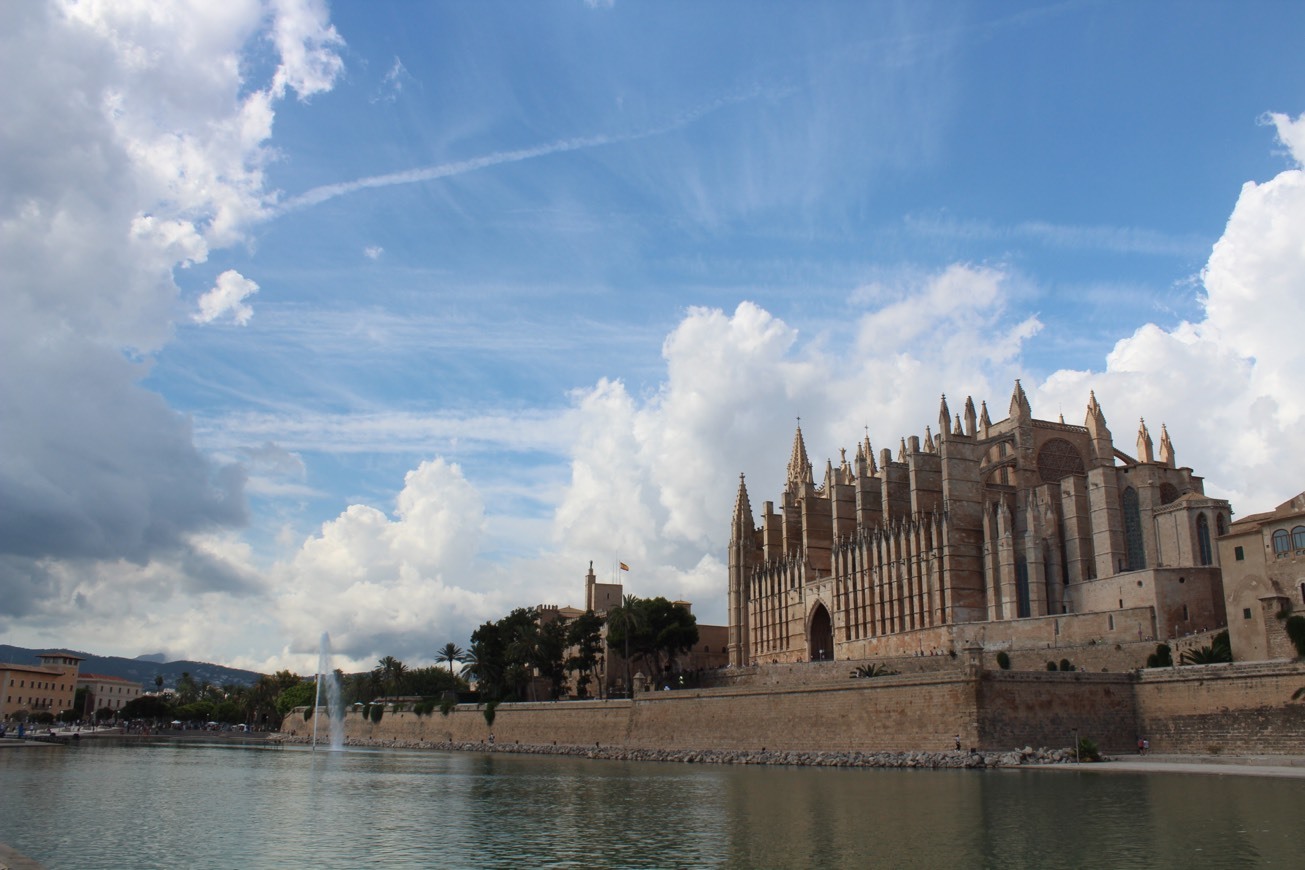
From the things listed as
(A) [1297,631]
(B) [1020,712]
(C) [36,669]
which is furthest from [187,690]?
(A) [1297,631]

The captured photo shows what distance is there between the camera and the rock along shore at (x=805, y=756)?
36.1 meters

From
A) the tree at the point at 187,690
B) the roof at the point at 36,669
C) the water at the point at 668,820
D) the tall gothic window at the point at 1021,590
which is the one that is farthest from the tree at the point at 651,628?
the tree at the point at 187,690

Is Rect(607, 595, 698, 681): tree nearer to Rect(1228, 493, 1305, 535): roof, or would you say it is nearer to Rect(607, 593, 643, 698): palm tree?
Rect(607, 593, 643, 698): palm tree

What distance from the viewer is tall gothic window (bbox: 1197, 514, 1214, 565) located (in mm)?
46938

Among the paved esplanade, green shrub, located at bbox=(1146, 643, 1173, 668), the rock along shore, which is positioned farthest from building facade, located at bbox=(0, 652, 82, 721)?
the paved esplanade

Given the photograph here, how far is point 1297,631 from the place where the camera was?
114 feet

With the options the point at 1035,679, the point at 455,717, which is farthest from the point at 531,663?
the point at 1035,679

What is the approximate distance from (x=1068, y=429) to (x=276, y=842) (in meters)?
50.0

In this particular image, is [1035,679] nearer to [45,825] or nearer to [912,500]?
[912,500]

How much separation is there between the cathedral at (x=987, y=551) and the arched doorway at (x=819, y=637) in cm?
9

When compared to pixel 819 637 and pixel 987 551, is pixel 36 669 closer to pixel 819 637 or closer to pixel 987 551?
pixel 819 637

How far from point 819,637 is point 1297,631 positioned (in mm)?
36603

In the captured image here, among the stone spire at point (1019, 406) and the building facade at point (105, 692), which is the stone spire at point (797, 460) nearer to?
the stone spire at point (1019, 406)

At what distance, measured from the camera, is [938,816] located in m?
23.5
